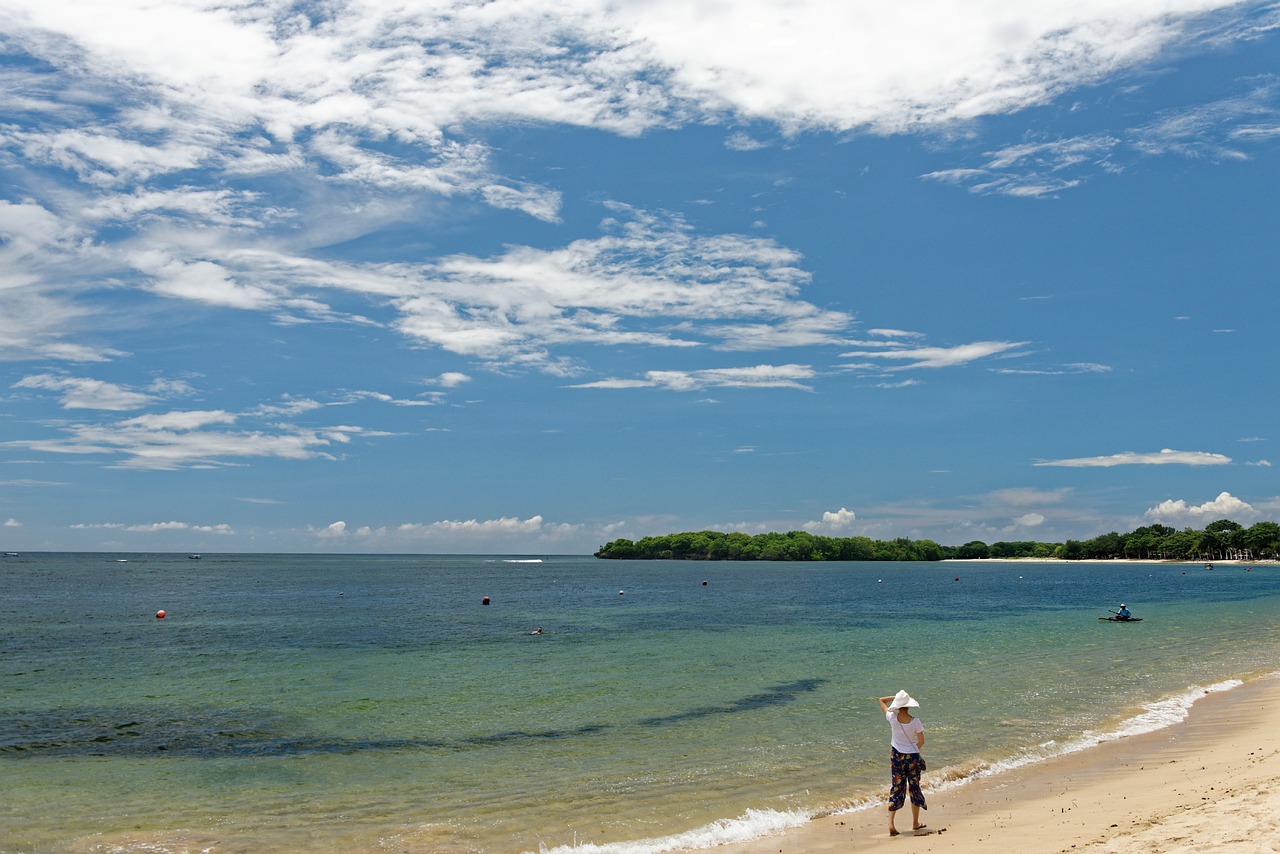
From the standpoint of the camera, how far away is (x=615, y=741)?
73.9 feet

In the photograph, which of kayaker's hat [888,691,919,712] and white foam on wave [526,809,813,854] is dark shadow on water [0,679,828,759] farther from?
kayaker's hat [888,691,919,712]

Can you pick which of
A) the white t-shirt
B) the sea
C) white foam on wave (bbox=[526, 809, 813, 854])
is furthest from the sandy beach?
the white t-shirt

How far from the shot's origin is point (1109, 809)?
1494 cm

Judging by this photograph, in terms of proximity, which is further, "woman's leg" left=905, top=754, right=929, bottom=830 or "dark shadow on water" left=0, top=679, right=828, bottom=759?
"dark shadow on water" left=0, top=679, right=828, bottom=759

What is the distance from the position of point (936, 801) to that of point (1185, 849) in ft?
19.6

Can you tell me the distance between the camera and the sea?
16.1 meters

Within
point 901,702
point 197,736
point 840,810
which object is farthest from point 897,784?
point 197,736

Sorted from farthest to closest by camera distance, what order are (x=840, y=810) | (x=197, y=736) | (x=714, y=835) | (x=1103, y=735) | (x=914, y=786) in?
(x=197, y=736), (x=1103, y=735), (x=840, y=810), (x=714, y=835), (x=914, y=786)

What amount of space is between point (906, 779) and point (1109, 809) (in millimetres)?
3741

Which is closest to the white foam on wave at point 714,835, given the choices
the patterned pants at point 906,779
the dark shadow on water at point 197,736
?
the patterned pants at point 906,779

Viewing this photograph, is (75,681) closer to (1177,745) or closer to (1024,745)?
(1024,745)

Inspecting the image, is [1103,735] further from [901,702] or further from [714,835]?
[714,835]

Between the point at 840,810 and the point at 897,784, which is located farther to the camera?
the point at 840,810

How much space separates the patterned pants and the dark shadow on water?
10.7 metres
